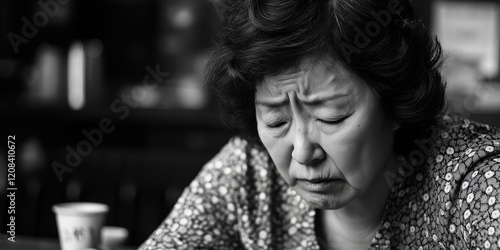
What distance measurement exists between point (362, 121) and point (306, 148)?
0.11 metres

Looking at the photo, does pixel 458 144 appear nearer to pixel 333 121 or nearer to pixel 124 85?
pixel 333 121

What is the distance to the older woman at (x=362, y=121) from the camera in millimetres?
1226

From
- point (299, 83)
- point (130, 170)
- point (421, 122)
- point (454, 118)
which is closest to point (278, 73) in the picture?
point (299, 83)

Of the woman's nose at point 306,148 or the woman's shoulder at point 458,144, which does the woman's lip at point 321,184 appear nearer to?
the woman's nose at point 306,148

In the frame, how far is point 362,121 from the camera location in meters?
1.23

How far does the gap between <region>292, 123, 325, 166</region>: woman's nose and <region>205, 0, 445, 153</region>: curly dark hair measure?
0.12 m

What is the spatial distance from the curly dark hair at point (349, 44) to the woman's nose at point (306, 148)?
12 centimetres

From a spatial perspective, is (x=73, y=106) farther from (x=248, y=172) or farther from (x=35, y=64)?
(x=248, y=172)

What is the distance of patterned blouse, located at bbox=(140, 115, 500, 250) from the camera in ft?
4.07

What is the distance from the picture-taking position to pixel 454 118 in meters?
1.46

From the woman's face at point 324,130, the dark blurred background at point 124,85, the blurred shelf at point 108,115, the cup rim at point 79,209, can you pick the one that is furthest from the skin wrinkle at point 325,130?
the blurred shelf at point 108,115

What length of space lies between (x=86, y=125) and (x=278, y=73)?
299cm

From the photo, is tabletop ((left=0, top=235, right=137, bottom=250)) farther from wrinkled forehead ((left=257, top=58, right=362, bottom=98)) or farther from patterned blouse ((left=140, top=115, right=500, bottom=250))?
wrinkled forehead ((left=257, top=58, right=362, bottom=98))

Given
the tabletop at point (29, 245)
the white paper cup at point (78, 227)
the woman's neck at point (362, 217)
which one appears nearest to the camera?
the woman's neck at point (362, 217)
